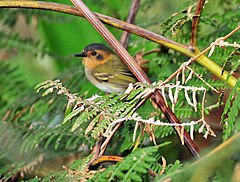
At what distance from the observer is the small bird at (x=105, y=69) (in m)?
2.65

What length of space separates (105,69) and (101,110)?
180 centimetres

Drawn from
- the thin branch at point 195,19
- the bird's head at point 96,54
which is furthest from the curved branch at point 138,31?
the bird's head at point 96,54

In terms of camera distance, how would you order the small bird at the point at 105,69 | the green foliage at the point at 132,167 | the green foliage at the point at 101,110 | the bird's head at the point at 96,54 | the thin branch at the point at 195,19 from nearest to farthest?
the green foliage at the point at 132,167 → the green foliage at the point at 101,110 → the thin branch at the point at 195,19 → the small bird at the point at 105,69 → the bird's head at the point at 96,54

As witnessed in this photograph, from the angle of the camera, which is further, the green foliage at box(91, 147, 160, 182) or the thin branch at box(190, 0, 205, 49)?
the thin branch at box(190, 0, 205, 49)

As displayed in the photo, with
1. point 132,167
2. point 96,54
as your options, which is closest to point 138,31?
point 132,167

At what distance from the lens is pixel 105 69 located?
3.14m

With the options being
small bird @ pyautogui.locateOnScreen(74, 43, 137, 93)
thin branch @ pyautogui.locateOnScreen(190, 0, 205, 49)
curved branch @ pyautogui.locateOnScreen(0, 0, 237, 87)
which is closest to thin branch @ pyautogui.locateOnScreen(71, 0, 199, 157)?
curved branch @ pyautogui.locateOnScreen(0, 0, 237, 87)

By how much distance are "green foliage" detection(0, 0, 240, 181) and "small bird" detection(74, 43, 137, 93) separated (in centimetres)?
7

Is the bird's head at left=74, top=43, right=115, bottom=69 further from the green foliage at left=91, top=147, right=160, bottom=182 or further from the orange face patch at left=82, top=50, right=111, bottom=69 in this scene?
the green foliage at left=91, top=147, right=160, bottom=182

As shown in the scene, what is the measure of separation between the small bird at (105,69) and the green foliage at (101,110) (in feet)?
0.22

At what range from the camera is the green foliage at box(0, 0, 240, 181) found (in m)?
1.29

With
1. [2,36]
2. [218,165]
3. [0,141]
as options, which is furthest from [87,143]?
[2,36]

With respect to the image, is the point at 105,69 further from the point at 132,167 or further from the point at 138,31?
the point at 132,167

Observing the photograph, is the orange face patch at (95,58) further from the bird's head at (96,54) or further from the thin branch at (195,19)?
the thin branch at (195,19)
